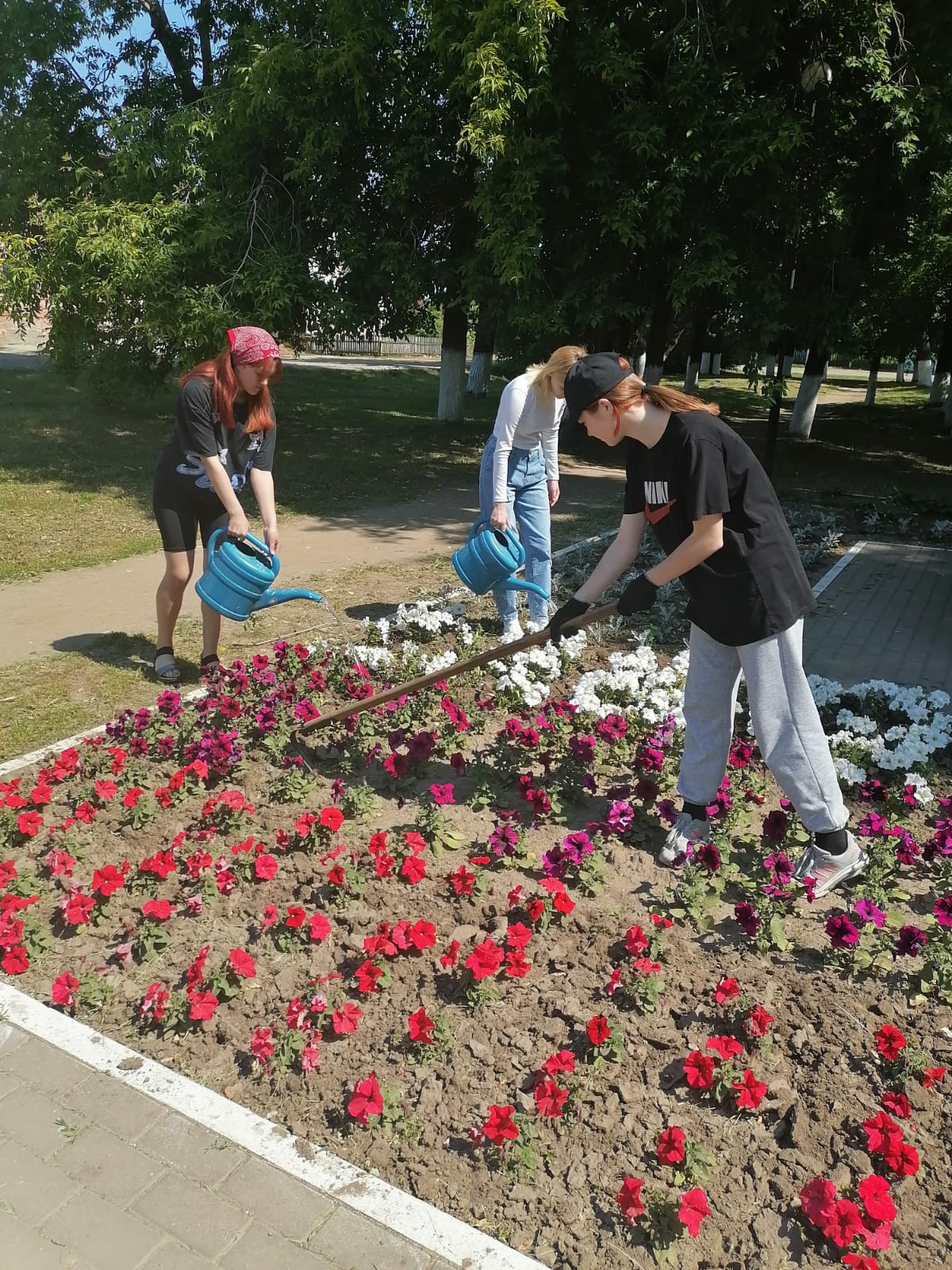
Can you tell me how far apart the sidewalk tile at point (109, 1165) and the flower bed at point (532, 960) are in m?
0.30

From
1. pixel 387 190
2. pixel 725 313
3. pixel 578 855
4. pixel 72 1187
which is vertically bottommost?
pixel 72 1187

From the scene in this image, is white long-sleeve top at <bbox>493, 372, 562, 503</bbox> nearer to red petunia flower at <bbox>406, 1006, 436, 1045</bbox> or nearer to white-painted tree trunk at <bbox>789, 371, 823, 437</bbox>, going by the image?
red petunia flower at <bbox>406, 1006, 436, 1045</bbox>

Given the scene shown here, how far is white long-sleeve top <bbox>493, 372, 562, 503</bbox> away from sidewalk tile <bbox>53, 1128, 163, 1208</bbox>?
3.65 metres

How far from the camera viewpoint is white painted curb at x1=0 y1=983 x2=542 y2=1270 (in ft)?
7.06

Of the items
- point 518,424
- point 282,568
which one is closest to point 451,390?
point 282,568

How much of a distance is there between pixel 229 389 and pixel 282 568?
3492 millimetres

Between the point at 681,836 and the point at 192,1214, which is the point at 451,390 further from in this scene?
the point at 192,1214

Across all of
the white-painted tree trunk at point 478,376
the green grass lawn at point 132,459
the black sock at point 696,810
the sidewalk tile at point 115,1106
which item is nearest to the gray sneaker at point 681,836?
the black sock at point 696,810

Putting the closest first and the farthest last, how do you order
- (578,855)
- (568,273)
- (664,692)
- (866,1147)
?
(866,1147) → (578,855) → (664,692) → (568,273)

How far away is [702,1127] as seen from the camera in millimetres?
2484

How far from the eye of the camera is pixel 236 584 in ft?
15.5

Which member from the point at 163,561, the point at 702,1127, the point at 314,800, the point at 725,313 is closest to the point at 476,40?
the point at 725,313

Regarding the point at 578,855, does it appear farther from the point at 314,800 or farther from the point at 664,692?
the point at 664,692

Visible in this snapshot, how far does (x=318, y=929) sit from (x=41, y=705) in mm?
2782
